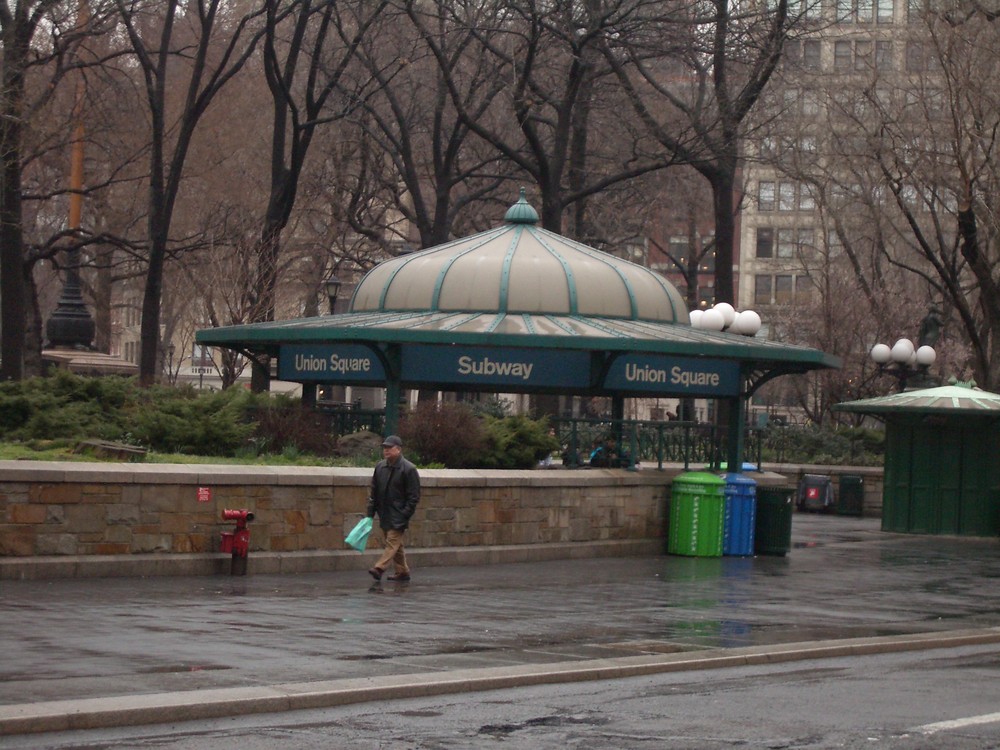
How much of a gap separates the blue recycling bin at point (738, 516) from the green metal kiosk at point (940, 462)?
6397 mm

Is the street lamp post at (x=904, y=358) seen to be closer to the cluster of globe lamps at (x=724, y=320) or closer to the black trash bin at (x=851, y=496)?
the black trash bin at (x=851, y=496)

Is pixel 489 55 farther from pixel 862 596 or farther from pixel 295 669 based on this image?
pixel 295 669

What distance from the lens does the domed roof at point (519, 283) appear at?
2367 cm

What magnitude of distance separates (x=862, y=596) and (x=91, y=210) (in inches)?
1277

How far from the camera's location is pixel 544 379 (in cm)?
2283

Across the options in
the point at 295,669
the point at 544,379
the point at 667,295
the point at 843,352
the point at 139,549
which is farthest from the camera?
the point at 843,352

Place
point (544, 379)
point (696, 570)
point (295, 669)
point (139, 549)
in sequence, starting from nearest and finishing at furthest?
point (295, 669) < point (139, 549) < point (696, 570) < point (544, 379)

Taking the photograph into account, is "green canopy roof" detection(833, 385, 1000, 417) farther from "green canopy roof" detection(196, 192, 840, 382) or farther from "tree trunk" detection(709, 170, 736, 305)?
"tree trunk" detection(709, 170, 736, 305)

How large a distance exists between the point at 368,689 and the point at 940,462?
2079cm

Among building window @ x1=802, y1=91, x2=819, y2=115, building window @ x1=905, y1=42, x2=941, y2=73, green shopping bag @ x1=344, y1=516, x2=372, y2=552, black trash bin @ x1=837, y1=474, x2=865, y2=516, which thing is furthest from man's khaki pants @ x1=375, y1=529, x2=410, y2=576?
building window @ x1=802, y1=91, x2=819, y2=115

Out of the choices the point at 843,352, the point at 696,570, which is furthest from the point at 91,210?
the point at 696,570

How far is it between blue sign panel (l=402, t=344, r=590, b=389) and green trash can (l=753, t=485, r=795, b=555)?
3135 millimetres

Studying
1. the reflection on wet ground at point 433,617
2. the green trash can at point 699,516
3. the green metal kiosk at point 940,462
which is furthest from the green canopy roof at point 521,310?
the green metal kiosk at point 940,462

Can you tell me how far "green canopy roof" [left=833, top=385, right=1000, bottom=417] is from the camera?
26.9 metres
